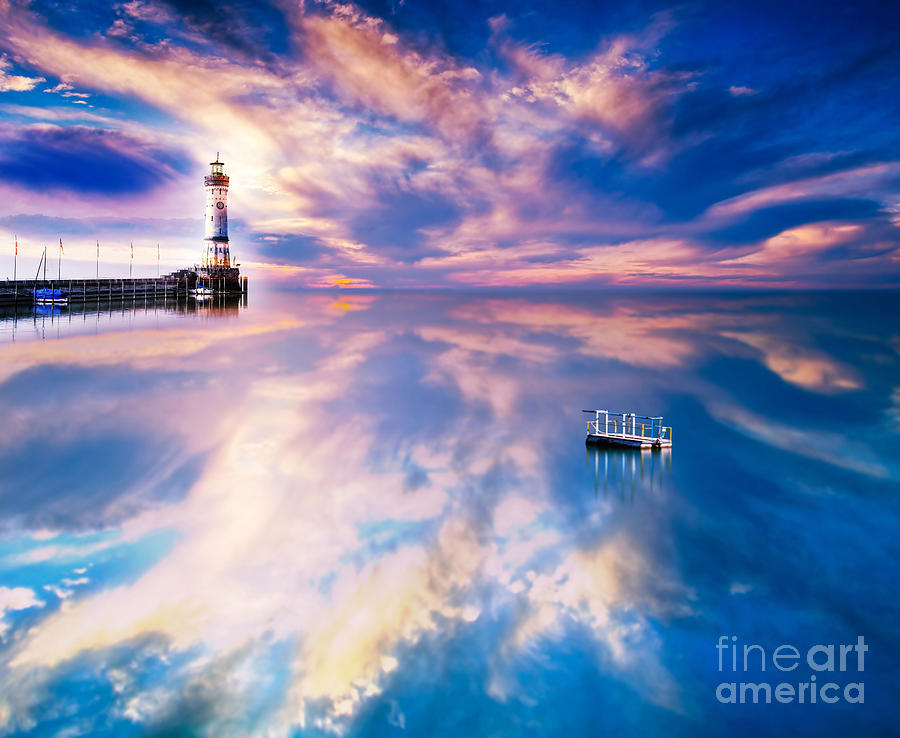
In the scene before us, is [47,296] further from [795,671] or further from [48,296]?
[795,671]

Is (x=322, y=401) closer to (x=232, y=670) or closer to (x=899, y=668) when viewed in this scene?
(x=232, y=670)

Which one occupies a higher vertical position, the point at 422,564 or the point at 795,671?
the point at 422,564

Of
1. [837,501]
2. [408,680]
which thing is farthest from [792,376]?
[408,680]

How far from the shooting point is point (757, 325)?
4451 inches

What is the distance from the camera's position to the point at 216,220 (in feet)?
367

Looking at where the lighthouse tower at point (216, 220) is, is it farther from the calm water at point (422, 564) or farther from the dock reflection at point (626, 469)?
the dock reflection at point (626, 469)

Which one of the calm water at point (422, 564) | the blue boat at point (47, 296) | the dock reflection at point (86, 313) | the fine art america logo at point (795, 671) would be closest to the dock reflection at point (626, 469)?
the calm water at point (422, 564)

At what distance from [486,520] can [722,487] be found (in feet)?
35.2

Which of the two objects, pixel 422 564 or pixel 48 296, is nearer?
pixel 422 564

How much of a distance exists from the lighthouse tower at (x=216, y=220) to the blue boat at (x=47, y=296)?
3368 cm

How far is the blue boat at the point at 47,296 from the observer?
80.5m

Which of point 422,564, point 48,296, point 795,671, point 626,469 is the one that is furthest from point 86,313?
point 795,671

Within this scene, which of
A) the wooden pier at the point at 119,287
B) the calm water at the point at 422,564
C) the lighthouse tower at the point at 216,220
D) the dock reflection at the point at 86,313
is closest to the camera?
the calm water at the point at 422,564

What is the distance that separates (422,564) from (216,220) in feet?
365
